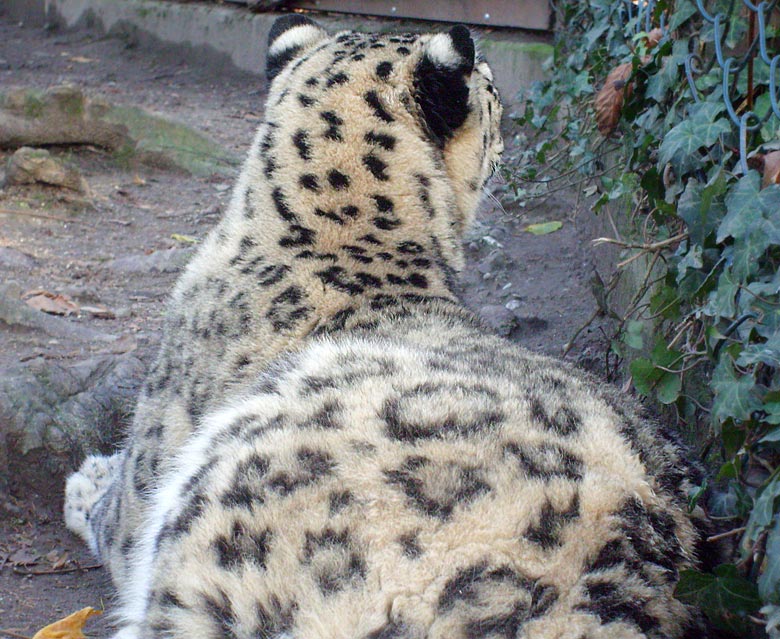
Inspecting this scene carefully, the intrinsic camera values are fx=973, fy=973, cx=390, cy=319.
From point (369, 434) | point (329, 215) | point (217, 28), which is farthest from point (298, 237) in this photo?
point (217, 28)

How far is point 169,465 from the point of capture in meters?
2.48

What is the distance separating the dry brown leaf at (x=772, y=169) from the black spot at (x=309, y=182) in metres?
1.18

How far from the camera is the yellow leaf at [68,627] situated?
2.57 meters

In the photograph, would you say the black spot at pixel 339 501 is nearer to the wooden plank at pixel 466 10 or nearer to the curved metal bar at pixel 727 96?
the curved metal bar at pixel 727 96

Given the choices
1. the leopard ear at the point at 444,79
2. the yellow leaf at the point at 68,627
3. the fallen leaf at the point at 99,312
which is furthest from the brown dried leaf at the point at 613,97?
the fallen leaf at the point at 99,312

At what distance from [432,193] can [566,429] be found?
1126 millimetres

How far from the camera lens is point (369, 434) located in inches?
70.7

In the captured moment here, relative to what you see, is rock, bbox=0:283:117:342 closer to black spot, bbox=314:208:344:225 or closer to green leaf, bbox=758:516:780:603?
black spot, bbox=314:208:344:225

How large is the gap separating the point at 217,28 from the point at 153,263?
16.1ft

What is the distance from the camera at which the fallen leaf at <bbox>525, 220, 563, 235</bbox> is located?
17.5ft

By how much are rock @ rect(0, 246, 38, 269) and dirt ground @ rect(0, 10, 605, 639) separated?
0.01m

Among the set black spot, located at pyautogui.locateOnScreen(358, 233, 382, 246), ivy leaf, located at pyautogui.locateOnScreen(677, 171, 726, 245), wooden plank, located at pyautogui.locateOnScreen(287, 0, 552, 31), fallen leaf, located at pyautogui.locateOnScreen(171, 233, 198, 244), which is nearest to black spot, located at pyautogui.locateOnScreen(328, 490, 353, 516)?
ivy leaf, located at pyautogui.locateOnScreen(677, 171, 726, 245)

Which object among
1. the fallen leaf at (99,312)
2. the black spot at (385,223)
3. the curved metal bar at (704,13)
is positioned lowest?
the fallen leaf at (99,312)

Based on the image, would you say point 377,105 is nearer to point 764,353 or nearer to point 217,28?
point 764,353
